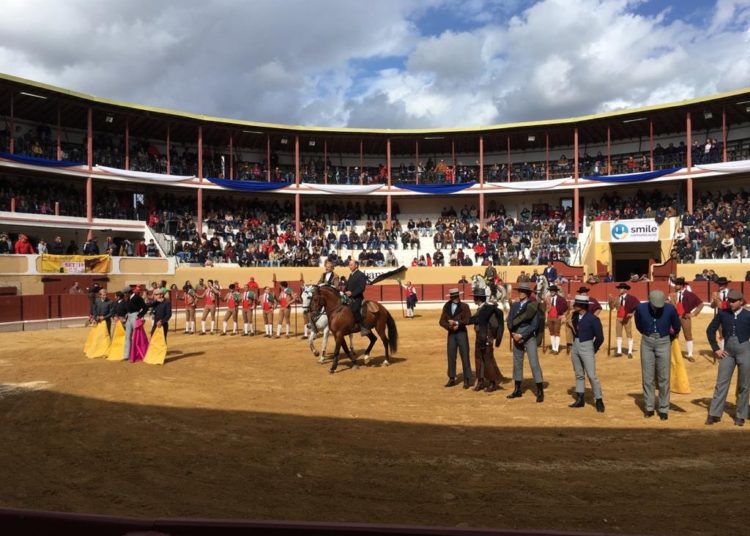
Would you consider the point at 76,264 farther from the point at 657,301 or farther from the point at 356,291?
the point at 657,301

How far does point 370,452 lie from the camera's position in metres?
6.38

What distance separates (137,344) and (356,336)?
24.4 ft

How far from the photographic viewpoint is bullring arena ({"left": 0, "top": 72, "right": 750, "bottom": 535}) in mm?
5152

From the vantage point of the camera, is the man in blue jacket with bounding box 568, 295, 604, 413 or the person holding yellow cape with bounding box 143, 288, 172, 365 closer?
the man in blue jacket with bounding box 568, 295, 604, 413

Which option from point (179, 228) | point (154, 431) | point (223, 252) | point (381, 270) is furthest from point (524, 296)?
point (179, 228)

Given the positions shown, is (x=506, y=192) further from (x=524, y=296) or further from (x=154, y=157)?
(x=524, y=296)

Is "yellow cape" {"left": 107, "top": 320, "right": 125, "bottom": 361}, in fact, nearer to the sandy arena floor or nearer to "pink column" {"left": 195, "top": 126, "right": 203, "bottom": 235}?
the sandy arena floor

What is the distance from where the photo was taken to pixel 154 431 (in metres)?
7.38

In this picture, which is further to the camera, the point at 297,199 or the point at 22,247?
the point at 297,199

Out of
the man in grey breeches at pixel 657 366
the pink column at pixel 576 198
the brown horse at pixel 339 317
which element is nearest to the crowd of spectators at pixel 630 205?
the pink column at pixel 576 198

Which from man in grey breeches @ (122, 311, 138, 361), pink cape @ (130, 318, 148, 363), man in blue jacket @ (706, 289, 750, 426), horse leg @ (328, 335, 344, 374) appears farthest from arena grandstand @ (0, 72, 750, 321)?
man in blue jacket @ (706, 289, 750, 426)

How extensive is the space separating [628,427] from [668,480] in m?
2.03

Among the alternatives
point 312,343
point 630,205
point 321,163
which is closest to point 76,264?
point 312,343

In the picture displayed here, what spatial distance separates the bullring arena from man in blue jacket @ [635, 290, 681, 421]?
13.2 inches
